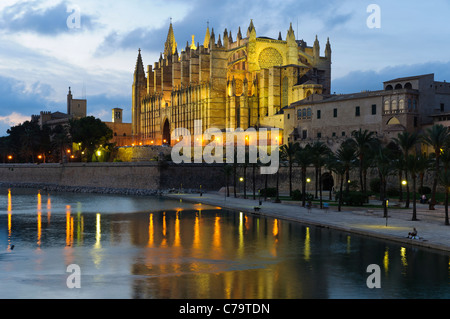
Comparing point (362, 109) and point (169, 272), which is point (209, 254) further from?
point (362, 109)

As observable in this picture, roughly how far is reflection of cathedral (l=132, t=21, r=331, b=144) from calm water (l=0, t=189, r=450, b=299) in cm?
4464

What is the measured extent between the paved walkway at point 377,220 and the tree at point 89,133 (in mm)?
57342

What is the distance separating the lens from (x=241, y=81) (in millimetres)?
88250

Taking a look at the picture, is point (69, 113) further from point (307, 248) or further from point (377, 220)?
point (307, 248)

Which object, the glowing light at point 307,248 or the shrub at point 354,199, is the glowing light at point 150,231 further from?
the shrub at point 354,199

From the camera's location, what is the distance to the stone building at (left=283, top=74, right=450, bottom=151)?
54.5m

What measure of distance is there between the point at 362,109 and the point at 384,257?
38.8 m

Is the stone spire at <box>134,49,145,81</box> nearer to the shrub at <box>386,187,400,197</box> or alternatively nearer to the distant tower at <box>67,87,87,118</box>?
the distant tower at <box>67,87,87,118</box>

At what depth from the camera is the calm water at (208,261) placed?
16.8 metres

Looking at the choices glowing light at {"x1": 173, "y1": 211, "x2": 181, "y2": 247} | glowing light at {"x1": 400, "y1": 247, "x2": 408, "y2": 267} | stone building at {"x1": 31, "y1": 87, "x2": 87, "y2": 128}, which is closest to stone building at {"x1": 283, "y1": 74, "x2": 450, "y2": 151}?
glowing light at {"x1": 173, "y1": 211, "x2": 181, "y2": 247}

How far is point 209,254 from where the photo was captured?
23156 mm

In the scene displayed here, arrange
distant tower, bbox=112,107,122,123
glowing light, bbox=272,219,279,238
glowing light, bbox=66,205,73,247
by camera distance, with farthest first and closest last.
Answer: distant tower, bbox=112,107,122,123, glowing light, bbox=272,219,279,238, glowing light, bbox=66,205,73,247

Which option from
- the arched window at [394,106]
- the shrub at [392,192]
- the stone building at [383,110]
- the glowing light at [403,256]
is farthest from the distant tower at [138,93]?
the glowing light at [403,256]
